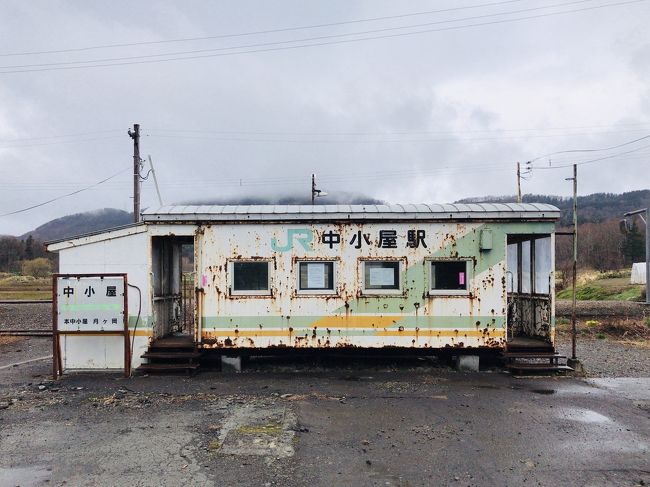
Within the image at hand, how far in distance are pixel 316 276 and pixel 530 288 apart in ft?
16.3

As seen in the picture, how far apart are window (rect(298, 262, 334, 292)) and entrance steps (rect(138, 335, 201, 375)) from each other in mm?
2481

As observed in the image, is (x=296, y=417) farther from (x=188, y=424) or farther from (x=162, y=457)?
(x=162, y=457)

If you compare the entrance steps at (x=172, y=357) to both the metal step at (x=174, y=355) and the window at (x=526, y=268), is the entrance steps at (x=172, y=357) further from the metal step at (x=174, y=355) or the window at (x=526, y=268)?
the window at (x=526, y=268)

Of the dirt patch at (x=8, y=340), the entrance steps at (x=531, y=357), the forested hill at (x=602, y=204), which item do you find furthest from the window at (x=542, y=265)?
the forested hill at (x=602, y=204)

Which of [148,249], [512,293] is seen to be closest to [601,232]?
[512,293]

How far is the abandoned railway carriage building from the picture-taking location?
31.5ft

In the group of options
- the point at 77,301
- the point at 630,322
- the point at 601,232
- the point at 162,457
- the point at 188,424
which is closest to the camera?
the point at 162,457

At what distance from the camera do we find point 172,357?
9.59m

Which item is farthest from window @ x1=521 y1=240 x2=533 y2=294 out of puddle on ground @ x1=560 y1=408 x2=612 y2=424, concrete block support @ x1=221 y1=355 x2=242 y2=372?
concrete block support @ x1=221 y1=355 x2=242 y2=372

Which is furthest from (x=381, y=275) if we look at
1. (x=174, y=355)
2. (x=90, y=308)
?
(x=90, y=308)

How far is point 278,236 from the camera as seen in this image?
977cm

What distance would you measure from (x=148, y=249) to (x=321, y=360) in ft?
14.0

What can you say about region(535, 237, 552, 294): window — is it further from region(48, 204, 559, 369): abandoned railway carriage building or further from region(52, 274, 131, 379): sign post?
region(52, 274, 131, 379): sign post

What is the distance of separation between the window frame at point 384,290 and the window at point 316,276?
578 mm
